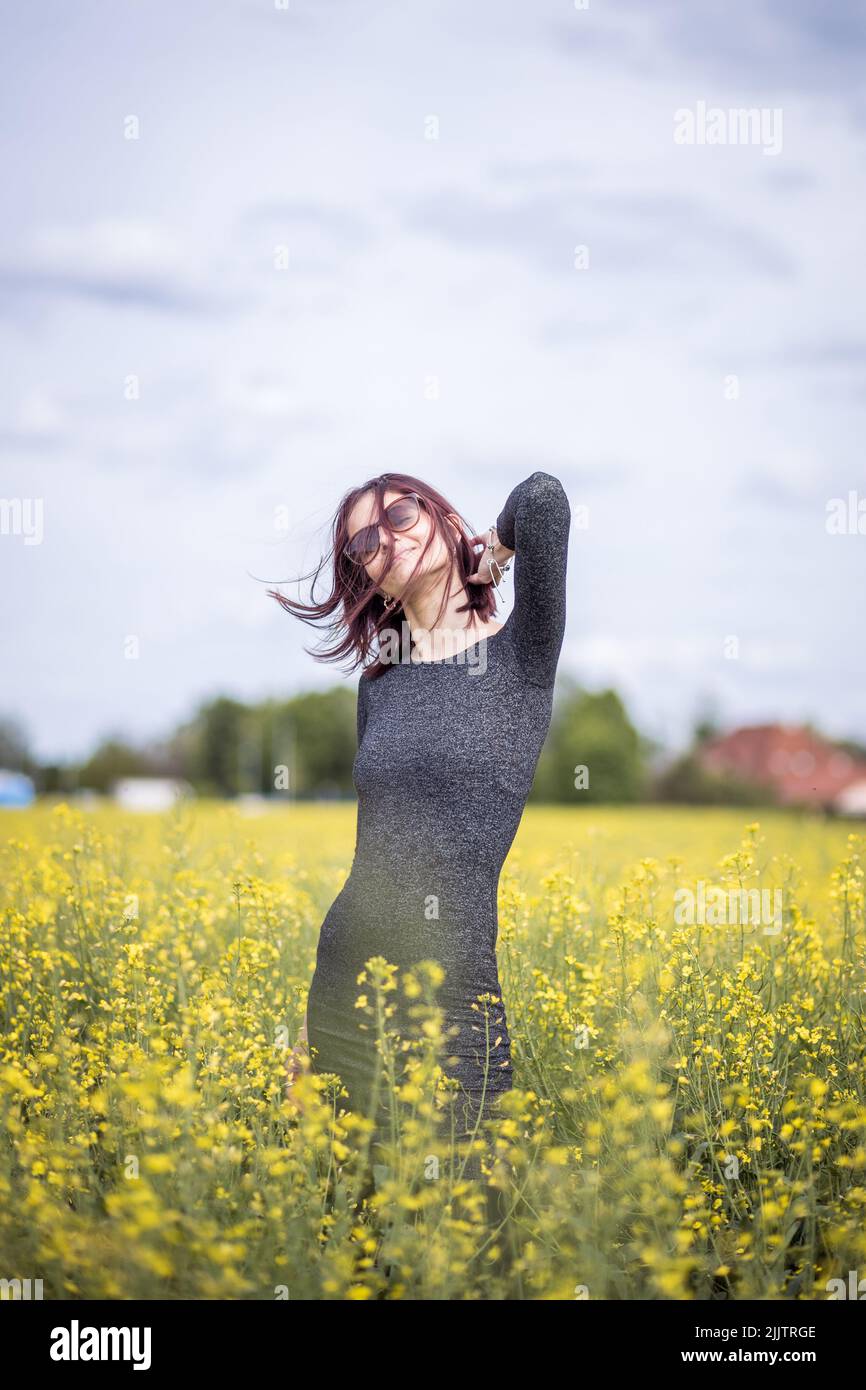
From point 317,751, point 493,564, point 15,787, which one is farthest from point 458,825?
point 317,751

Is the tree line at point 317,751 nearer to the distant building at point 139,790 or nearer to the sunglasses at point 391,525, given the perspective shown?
the distant building at point 139,790

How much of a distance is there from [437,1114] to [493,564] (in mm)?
1298

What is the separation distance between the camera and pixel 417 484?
120 inches

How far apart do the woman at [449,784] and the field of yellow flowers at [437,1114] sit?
92 millimetres

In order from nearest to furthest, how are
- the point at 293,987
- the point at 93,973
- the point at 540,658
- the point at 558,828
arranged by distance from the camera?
the point at 540,658 < the point at 293,987 < the point at 93,973 < the point at 558,828

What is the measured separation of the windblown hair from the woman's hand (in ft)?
0.12

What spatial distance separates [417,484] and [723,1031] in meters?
1.79

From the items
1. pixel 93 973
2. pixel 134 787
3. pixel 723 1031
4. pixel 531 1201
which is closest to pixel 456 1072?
pixel 531 1201

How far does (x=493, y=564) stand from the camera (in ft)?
9.84

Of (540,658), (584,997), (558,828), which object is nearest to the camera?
(540,658)

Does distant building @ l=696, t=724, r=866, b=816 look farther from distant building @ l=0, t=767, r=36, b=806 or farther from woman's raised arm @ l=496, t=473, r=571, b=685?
woman's raised arm @ l=496, t=473, r=571, b=685

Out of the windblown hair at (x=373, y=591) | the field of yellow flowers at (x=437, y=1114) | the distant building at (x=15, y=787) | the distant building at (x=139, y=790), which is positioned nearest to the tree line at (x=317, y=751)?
the distant building at (x=139, y=790)

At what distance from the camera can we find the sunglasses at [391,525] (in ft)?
9.80
